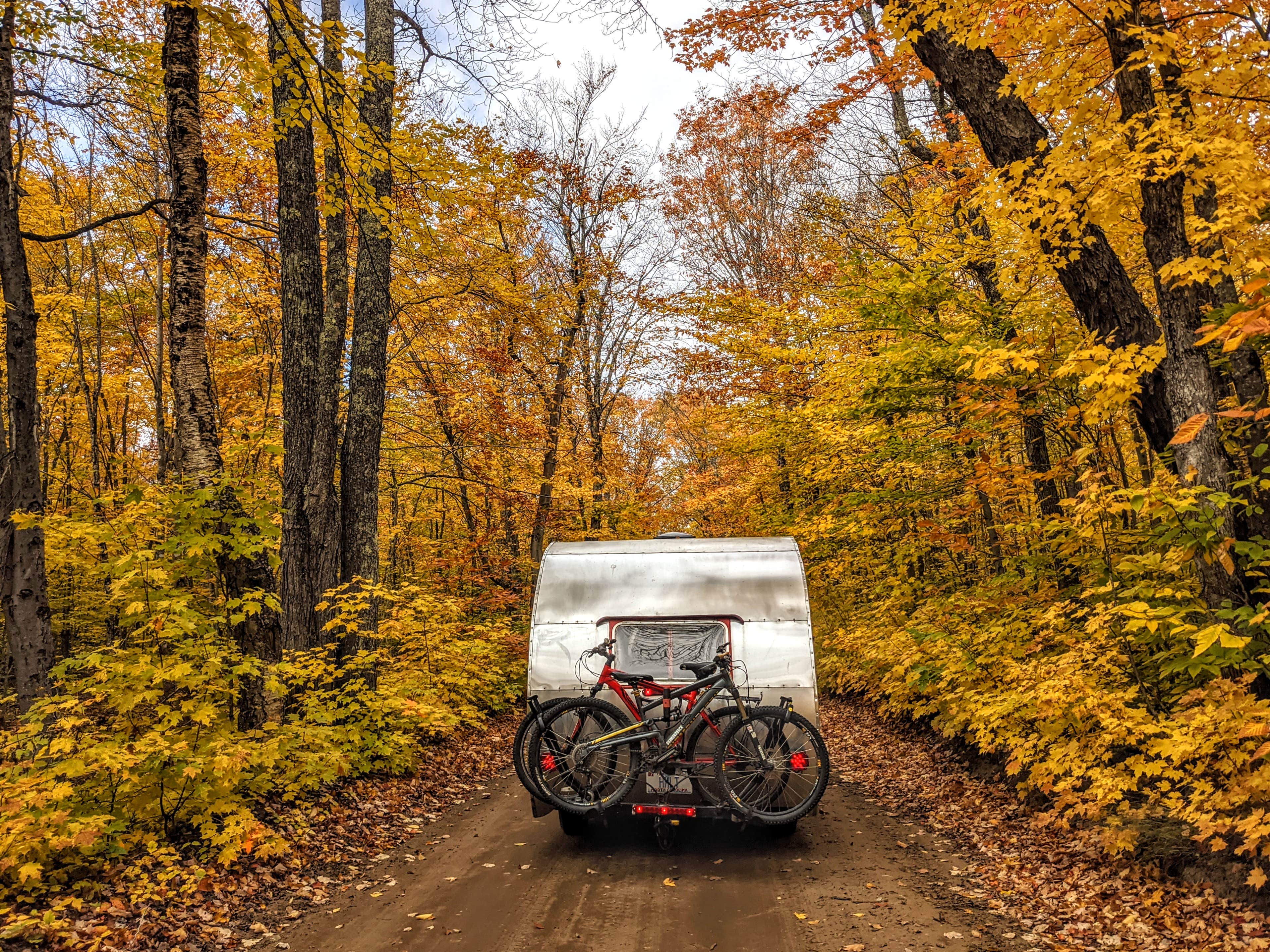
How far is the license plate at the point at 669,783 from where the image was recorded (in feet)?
19.0

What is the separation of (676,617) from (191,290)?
190 inches

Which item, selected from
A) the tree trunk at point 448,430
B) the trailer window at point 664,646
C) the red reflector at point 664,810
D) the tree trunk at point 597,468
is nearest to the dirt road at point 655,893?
the red reflector at point 664,810

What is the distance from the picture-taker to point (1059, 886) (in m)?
4.86

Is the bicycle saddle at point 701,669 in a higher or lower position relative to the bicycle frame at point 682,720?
higher

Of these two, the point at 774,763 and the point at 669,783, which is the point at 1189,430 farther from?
the point at 669,783

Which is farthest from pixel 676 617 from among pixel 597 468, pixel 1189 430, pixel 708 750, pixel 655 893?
pixel 597 468

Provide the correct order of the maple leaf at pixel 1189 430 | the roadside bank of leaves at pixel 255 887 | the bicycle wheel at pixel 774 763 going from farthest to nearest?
1. the bicycle wheel at pixel 774 763
2. the roadside bank of leaves at pixel 255 887
3. the maple leaf at pixel 1189 430

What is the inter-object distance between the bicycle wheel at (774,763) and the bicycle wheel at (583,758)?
2.42 ft

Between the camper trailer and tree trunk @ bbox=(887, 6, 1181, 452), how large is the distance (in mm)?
3014

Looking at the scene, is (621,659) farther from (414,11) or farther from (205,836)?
(414,11)

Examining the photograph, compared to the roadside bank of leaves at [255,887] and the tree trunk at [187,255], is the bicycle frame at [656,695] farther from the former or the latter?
the tree trunk at [187,255]

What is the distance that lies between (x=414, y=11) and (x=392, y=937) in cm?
1088

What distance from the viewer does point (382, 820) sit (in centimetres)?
674

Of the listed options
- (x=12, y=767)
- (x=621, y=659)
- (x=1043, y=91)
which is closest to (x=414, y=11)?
(x=1043, y=91)
